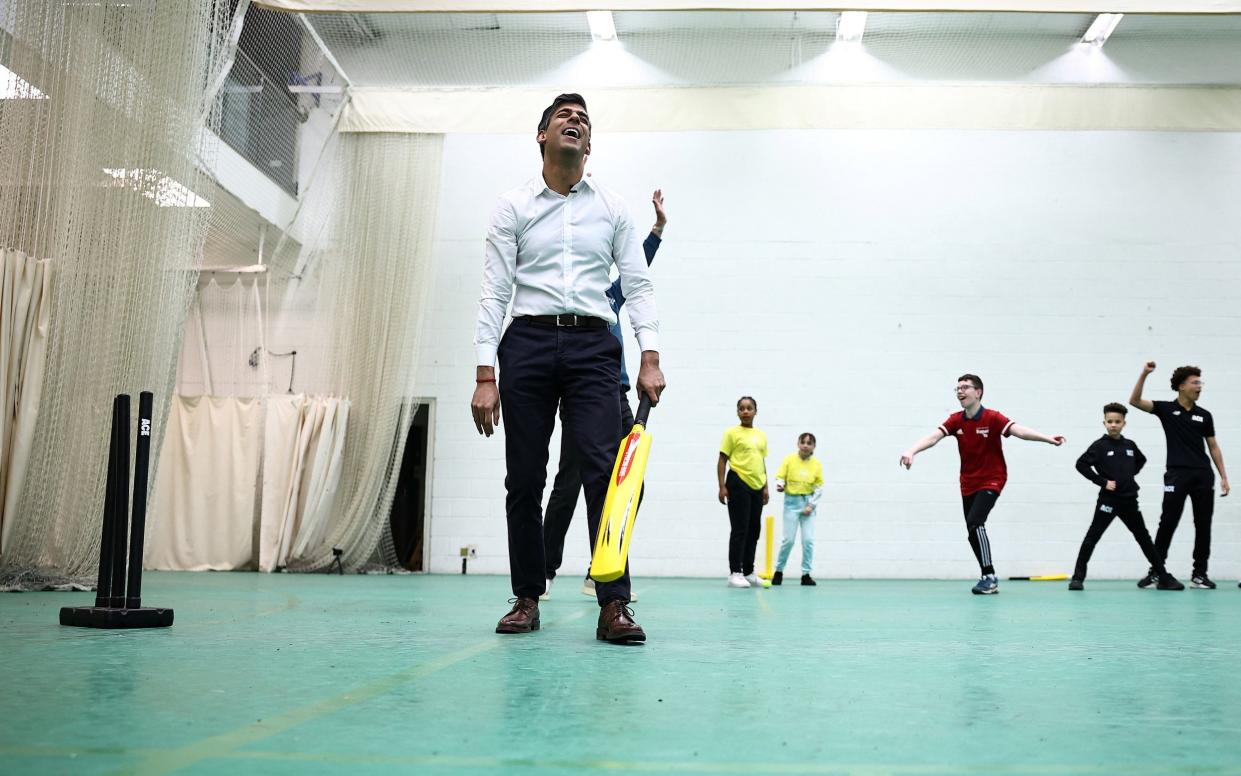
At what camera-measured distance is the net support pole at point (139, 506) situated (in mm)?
3496

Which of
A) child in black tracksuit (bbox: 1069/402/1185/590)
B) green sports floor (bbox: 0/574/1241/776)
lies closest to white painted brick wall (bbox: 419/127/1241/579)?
child in black tracksuit (bbox: 1069/402/1185/590)

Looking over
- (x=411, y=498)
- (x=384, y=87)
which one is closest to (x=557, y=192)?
(x=384, y=87)

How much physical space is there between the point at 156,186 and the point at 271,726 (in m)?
4.67

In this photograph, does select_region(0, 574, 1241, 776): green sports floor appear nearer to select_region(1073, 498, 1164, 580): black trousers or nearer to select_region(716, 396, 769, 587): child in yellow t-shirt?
select_region(716, 396, 769, 587): child in yellow t-shirt

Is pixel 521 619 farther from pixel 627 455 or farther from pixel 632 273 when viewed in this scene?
pixel 632 273

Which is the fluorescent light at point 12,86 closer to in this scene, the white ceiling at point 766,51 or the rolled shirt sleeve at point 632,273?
the rolled shirt sleeve at point 632,273

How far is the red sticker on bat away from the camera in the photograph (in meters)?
3.04

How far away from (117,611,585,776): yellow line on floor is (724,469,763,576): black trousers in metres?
5.74

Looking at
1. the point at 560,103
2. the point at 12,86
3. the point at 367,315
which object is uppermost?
the point at 12,86

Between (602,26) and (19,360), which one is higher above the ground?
(602,26)

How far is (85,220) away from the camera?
532 centimetres

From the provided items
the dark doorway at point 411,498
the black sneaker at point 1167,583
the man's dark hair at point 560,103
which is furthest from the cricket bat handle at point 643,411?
the dark doorway at point 411,498

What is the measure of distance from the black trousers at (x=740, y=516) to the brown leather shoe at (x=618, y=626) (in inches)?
202

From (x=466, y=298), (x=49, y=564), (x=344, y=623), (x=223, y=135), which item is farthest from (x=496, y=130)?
(x=344, y=623)
